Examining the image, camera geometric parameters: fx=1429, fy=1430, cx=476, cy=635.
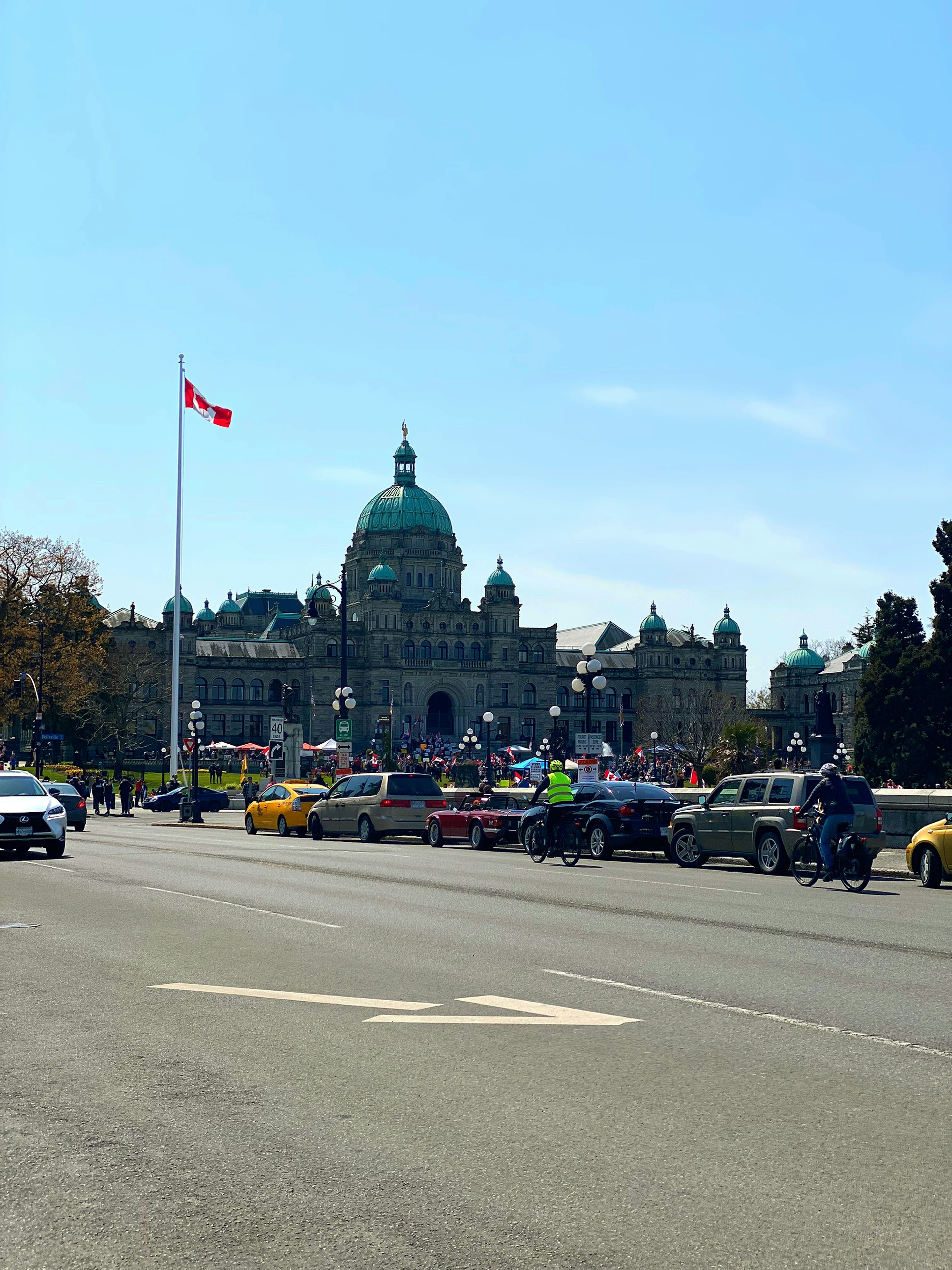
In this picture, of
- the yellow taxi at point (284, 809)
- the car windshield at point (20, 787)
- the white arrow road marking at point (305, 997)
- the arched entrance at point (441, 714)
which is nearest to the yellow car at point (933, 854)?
the white arrow road marking at point (305, 997)

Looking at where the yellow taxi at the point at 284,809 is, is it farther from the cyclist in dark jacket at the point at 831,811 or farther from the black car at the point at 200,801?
the black car at the point at 200,801

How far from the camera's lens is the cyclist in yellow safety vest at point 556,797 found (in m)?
26.2

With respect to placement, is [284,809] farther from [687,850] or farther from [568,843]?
[687,850]

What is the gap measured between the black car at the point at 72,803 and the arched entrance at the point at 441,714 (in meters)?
100

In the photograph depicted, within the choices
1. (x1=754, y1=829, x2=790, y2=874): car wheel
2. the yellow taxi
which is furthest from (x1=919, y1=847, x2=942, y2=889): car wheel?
the yellow taxi

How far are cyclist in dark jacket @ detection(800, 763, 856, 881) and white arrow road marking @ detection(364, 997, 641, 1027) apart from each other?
11406 millimetres

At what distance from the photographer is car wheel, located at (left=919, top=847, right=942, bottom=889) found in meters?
20.8

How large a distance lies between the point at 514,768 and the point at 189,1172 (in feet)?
236

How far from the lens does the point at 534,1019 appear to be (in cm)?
901

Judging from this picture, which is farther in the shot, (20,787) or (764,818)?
(20,787)

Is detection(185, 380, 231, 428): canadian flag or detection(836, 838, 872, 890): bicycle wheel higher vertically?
detection(185, 380, 231, 428): canadian flag

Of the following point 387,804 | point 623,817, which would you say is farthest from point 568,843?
point 387,804

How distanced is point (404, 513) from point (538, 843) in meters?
130

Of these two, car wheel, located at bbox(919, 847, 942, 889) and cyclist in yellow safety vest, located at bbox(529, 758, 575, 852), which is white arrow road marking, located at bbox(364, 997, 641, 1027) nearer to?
car wheel, located at bbox(919, 847, 942, 889)
